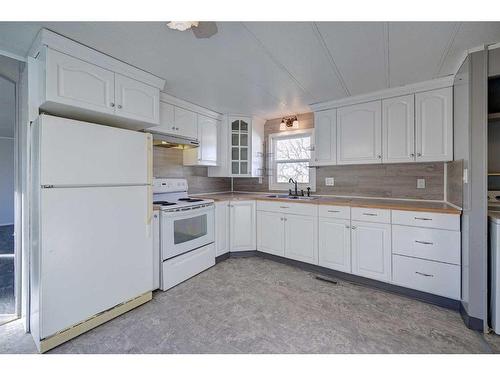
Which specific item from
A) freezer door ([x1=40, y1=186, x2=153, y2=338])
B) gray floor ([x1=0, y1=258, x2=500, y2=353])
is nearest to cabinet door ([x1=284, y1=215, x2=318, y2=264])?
gray floor ([x1=0, y1=258, x2=500, y2=353])

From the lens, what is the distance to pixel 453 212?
193cm

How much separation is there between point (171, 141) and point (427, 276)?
297 cm

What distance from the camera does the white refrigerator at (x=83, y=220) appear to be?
4.91 ft

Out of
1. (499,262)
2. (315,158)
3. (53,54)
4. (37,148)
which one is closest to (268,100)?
(315,158)

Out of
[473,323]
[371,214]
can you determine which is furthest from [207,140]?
[473,323]

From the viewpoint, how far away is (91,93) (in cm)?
173

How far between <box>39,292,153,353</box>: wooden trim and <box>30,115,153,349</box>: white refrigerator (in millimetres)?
33

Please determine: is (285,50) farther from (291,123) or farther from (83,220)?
(83,220)

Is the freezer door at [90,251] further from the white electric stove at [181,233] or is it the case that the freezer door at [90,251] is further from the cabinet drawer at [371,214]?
the cabinet drawer at [371,214]

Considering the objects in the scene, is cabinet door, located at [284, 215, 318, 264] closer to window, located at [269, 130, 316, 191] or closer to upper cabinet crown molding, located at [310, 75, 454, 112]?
A: window, located at [269, 130, 316, 191]

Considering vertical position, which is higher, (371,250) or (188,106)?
(188,106)

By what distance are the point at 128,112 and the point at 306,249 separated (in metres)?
2.43

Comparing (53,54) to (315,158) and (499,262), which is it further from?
(499,262)

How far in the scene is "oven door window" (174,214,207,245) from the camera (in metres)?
2.46
